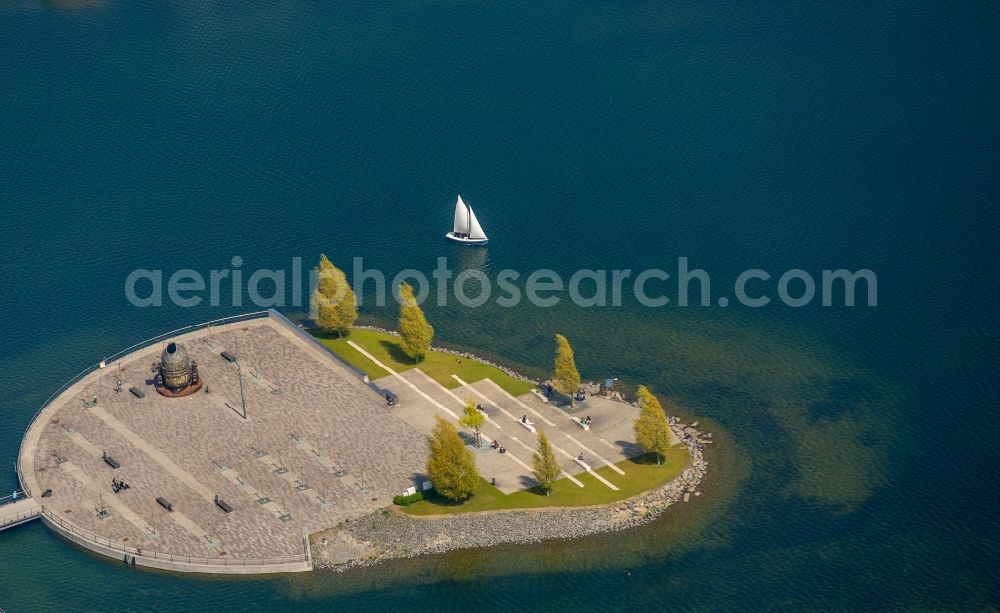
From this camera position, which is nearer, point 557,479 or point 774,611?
point 774,611

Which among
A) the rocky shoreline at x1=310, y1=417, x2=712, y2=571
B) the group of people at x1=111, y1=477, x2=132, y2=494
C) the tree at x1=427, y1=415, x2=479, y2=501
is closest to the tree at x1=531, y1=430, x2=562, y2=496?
the rocky shoreline at x1=310, y1=417, x2=712, y2=571

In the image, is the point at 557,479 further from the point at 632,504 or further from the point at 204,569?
the point at 204,569

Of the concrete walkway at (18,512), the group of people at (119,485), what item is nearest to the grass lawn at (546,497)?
the group of people at (119,485)

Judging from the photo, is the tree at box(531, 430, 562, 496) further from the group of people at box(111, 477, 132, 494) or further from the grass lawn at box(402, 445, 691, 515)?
the group of people at box(111, 477, 132, 494)

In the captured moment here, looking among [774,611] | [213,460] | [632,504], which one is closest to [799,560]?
[774,611]

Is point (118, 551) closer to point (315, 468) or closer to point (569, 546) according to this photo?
point (315, 468)

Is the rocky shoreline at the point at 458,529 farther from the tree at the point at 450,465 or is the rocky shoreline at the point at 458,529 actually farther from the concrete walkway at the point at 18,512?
the concrete walkway at the point at 18,512
